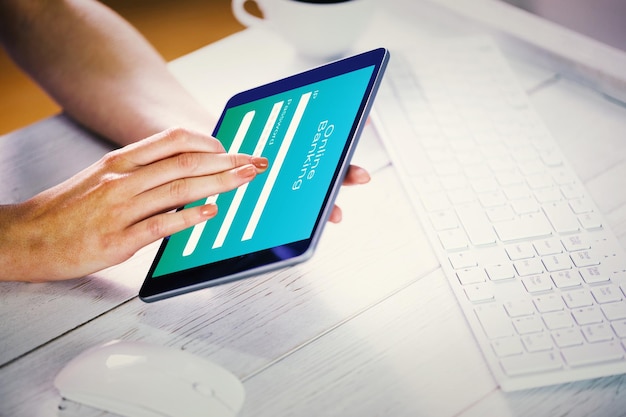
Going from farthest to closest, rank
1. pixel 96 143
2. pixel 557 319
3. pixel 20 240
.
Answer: pixel 96 143 → pixel 20 240 → pixel 557 319

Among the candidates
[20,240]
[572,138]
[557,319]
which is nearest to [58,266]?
[20,240]

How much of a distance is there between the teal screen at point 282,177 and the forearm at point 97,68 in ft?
0.45

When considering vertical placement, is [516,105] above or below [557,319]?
above

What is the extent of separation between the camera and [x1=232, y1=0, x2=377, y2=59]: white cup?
64 centimetres

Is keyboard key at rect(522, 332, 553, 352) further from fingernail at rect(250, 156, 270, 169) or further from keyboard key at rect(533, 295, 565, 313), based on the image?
fingernail at rect(250, 156, 270, 169)

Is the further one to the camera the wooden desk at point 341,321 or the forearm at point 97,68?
the forearm at point 97,68

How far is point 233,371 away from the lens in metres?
0.47

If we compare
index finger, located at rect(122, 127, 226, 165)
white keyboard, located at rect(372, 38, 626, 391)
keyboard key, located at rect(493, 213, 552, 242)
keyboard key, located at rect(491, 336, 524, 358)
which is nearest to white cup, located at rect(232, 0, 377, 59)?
white keyboard, located at rect(372, 38, 626, 391)

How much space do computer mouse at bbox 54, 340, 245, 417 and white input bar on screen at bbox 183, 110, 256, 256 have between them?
0.10 m

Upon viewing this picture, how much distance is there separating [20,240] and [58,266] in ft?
0.19

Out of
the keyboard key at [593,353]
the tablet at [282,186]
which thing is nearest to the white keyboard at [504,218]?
the keyboard key at [593,353]

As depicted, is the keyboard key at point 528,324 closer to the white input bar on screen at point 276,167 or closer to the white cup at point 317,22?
the white input bar on screen at point 276,167

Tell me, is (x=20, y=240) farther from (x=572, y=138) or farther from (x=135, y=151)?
(x=572, y=138)

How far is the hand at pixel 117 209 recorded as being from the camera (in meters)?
0.53
